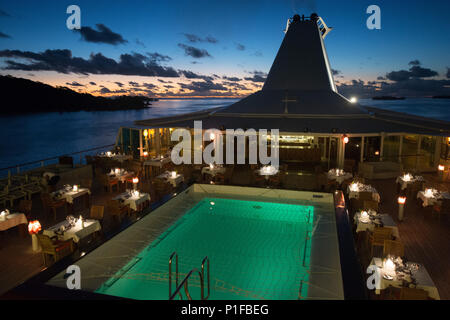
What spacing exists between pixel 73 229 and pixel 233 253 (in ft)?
11.2

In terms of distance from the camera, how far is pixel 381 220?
21.8 ft

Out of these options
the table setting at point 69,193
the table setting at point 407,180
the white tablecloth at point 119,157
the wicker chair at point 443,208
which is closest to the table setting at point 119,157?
the white tablecloth at point 119,157

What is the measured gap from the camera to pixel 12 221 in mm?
6973

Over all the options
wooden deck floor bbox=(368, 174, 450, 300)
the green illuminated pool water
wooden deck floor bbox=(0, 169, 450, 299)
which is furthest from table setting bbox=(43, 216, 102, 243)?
wooden deck floor bbox=(368, 174, 450, 300)

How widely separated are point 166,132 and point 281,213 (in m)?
10.5

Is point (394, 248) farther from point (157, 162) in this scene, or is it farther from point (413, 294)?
point (157, 162)

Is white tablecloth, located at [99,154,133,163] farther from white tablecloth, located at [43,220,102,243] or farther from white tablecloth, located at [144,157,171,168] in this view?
white tablecloth, located at [43,220,102,243]

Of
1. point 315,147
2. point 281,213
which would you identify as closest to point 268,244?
point 281,213

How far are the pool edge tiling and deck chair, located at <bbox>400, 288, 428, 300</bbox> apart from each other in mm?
881

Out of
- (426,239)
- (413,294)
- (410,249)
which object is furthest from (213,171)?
(413,294)

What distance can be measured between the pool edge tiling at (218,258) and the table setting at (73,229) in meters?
0.78

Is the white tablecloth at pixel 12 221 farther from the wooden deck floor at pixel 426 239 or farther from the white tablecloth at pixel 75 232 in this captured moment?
the wooden deck floor at pixel 426 239

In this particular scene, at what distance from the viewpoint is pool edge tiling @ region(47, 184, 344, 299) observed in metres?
5.25
